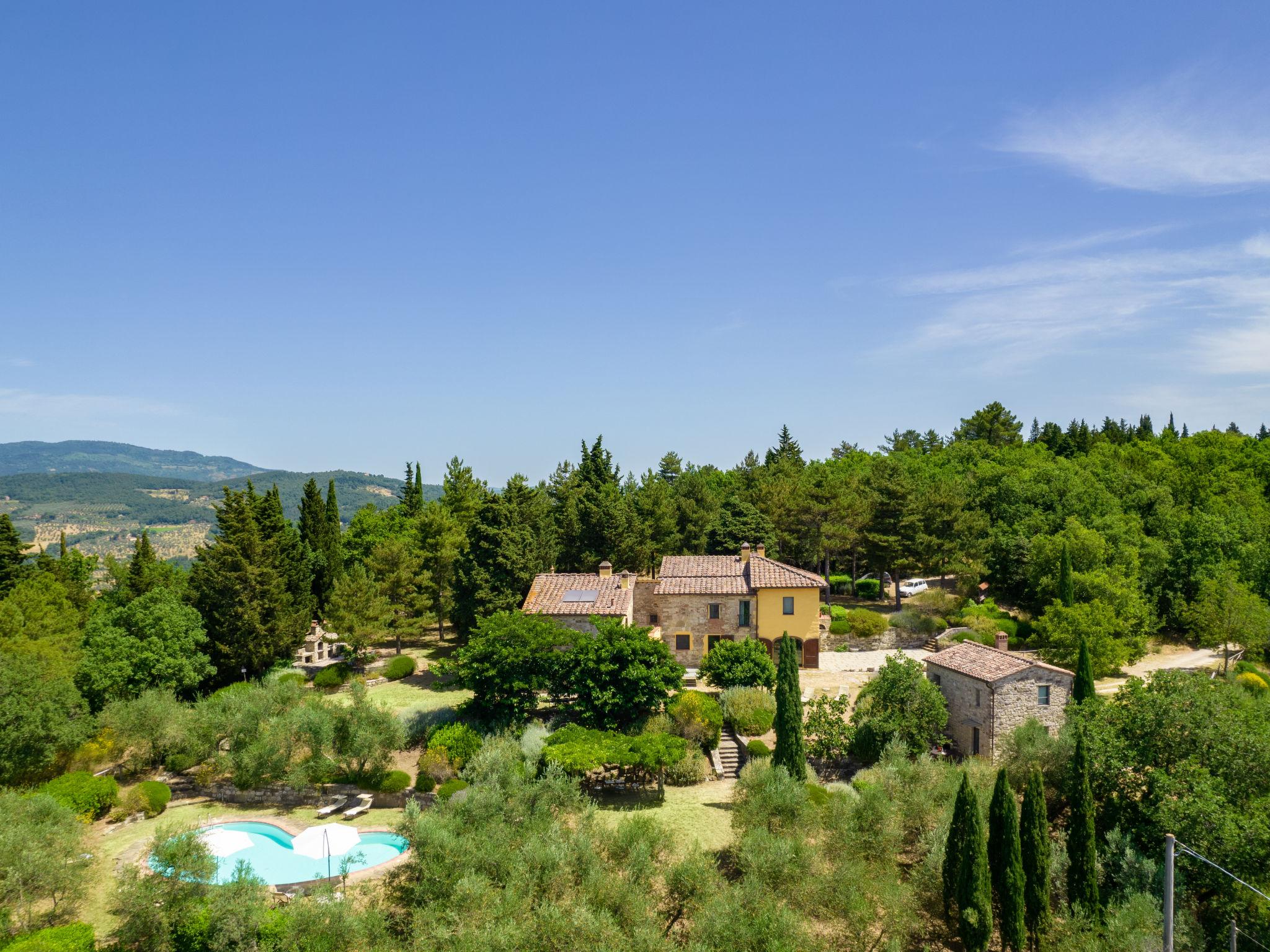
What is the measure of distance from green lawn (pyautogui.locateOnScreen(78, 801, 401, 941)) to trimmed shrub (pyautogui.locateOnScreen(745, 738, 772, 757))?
44.7 feet

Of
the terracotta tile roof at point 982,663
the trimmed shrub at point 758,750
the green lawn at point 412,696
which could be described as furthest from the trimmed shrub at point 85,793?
the terracotta tile roof at point 982,663

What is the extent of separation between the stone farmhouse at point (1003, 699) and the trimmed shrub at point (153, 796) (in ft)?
104

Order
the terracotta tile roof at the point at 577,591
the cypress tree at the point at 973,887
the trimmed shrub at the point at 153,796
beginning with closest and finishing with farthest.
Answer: the cypress tree at the point at 973,887 < the trimmed shrub at the point at 153,796 < the terracotta tile roof at the point at 577,591

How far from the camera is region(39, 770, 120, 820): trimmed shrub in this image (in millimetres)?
26969

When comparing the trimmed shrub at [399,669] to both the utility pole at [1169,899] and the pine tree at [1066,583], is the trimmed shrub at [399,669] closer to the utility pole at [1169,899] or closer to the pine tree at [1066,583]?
the utility pole at [1169,899]

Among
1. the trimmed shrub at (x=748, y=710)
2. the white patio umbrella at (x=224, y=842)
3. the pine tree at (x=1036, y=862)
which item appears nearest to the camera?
the pine tree at (x=1036, y=862)

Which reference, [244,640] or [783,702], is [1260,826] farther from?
[244,640]

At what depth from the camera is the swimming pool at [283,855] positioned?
24.2 m

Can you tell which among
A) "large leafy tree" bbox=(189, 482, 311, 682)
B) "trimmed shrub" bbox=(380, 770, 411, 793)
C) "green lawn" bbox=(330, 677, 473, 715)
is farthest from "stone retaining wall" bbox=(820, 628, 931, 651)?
"large leafy tree" bbox=(189, 482, 311, 682)

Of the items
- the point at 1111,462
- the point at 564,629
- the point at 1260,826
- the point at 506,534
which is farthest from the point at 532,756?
the point at 1111,462

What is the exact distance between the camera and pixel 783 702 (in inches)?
1115

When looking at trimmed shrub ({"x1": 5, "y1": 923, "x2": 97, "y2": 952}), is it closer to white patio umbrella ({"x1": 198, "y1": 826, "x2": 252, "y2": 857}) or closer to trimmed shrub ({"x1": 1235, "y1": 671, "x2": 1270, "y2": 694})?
Result: white patio umbrella ({"x1": 198, "y1": 826, "x2": 252, "y2": 857})

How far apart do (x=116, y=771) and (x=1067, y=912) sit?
114 ft

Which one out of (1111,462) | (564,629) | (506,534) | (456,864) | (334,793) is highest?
(1111,462)
